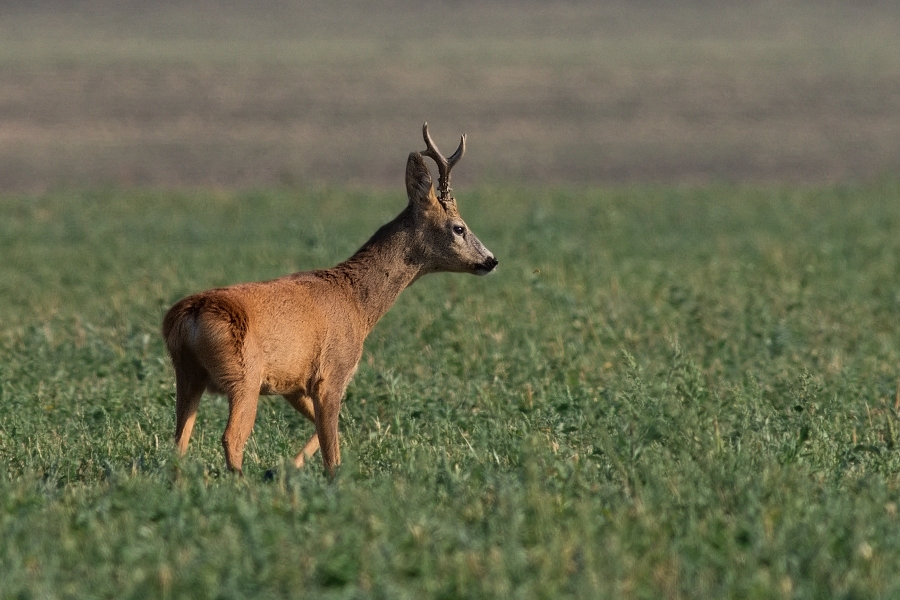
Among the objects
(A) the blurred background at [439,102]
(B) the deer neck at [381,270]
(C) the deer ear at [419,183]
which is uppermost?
(C) the deer ear at [419,183]

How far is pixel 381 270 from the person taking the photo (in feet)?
29.7

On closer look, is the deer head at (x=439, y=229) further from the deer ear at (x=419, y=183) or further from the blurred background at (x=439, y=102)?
the blurred background at (x=439, y=102)

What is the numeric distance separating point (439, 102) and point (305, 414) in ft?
133

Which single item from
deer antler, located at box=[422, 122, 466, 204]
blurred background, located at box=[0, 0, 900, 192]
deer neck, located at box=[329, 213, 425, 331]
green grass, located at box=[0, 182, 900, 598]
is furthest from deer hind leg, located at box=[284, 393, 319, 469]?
blurred background, located at box=[0, 0, 900, 192]

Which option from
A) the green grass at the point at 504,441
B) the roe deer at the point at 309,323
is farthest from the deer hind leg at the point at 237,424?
the green grass at the point at 504,441

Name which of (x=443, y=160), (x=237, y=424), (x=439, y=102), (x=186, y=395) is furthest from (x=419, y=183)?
(x=439, y=102)

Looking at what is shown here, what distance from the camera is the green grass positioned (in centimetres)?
543

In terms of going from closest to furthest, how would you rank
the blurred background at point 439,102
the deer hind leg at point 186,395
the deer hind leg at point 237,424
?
the deer hind leg at point 237,424
the deer hind leg at point 186,395
the blurred background at point 439,102

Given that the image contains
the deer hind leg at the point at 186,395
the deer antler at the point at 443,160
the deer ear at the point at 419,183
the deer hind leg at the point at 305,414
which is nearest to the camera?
the deer hind leg at the point at 186,395

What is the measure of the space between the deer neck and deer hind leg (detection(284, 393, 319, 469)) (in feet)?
2.07

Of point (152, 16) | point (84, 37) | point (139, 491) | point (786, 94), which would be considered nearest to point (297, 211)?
point (139, 491)

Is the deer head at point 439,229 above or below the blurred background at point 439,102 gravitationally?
above

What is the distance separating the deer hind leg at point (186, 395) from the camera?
787cm

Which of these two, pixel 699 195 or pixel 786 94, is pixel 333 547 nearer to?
pixel 699 195
